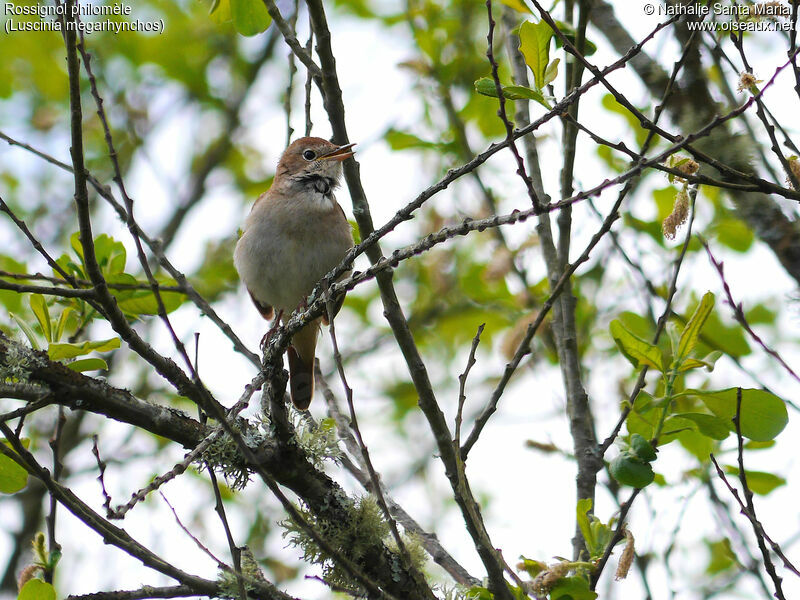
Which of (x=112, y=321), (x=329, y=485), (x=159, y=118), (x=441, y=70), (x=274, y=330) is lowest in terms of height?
(x=329, y=485)

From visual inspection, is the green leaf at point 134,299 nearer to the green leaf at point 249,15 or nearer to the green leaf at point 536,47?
the green leaf at point 249,15

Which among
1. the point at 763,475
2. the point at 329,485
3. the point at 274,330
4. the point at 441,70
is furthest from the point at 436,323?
the point at 329,485

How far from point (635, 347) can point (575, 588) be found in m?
0.86

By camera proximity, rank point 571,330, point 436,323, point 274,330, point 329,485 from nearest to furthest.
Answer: point 329,485
point 571,330
point 274,330
point 436,323

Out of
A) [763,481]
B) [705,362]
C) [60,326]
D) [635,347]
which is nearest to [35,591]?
[60,326]

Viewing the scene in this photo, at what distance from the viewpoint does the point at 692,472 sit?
4438mm

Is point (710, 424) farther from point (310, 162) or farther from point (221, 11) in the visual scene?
point (310, 162)

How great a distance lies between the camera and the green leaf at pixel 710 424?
2.93 m

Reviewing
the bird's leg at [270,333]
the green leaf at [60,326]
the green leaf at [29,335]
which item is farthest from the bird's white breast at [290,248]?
the green leaf at [29,335]

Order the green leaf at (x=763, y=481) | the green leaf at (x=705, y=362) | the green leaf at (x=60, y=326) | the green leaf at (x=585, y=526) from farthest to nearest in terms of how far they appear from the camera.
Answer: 1. the green leaf at (x=763, y=481)
2. the green leaf at (x=60, y=326)
3. the green leaf at (x=585, y=526)
4. the green leaf at (x=705, y=362)

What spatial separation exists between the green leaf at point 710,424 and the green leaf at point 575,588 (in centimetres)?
68

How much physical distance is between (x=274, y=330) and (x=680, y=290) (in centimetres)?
277

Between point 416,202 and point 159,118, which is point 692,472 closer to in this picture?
point 416,202

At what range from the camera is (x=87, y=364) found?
2.90 m
